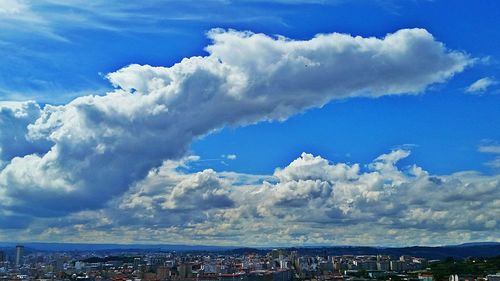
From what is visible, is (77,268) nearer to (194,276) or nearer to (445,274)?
(194,276)

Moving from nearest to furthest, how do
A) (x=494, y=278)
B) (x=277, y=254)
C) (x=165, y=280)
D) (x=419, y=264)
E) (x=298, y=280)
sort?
1. (x=494, y=278)
2. (x=165, y=280)
3. (x=298, y=280)
4. (x=419, y=264)
5. (x=277, y=254)

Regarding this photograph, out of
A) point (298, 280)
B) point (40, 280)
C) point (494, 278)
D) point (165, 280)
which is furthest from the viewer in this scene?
point (298, 280)

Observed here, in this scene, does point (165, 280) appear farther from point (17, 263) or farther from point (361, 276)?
point (17, 263)

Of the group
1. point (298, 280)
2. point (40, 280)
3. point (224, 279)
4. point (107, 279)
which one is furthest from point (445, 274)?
point (40, 280)

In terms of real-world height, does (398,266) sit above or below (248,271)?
above

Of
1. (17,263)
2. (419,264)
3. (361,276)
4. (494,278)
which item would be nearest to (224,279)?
(361,276)

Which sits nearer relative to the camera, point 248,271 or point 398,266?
point 248,271

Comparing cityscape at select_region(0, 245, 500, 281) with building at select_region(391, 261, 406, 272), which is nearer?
cityscape at select_region(0, 245, 500, 281)

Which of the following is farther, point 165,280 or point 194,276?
point 194,276

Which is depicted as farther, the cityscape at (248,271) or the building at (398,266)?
the building at (398,266)
